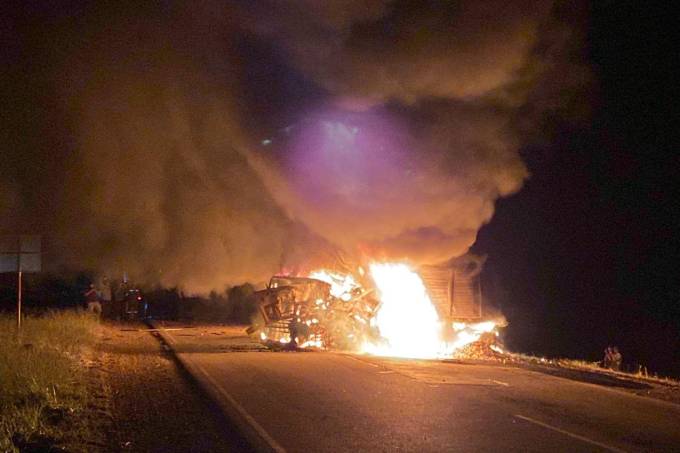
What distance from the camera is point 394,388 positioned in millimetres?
12391

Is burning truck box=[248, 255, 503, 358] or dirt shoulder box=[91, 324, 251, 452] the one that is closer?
dirt shoulder box=[91, 324, 251, 452]

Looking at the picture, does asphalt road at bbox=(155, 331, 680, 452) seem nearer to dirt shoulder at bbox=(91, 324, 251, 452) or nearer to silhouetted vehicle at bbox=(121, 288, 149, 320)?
dirt shoulder at bbox=(91, 324, 251, 452)

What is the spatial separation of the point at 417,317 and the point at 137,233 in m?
18.2

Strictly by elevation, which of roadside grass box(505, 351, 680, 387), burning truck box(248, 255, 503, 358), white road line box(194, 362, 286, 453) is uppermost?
burning truck box(248, 255, 503, 358)

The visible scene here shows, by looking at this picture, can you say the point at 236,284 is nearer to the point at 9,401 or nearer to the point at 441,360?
the point at 441,360

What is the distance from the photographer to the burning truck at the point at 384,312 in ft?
65.3

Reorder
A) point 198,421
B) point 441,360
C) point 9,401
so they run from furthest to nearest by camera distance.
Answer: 1. point 441,360
2. point 9,401
3. point 198,421

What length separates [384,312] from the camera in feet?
67.6

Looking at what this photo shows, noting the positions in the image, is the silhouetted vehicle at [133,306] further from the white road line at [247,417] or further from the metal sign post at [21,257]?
the white road line at [247,417]

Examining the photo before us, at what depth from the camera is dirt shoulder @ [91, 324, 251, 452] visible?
8.18 meters

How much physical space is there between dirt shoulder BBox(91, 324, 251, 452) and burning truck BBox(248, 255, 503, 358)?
413 centimetres

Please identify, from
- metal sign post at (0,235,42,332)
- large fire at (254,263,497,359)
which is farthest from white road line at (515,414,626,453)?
metal sign post at (0,235,42,332)

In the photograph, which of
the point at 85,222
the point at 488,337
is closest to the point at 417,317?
the point at 488,337

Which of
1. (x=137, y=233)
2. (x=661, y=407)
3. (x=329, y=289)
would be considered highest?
(x=137, y=233)
